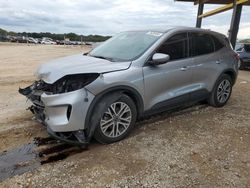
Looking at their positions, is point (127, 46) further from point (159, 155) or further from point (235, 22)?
point (235, 22)

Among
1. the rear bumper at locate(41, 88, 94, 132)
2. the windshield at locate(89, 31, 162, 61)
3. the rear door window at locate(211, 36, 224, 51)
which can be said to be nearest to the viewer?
the rear bumper at locate(41, 88, 94, 132)

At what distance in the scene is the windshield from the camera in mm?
4645

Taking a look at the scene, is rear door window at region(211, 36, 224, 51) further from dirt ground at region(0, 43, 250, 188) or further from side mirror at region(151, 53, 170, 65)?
side mirror at region(151, 53, 170, 65)

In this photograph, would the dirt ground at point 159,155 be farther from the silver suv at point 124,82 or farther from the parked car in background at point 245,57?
the parked car in background at point 245,57

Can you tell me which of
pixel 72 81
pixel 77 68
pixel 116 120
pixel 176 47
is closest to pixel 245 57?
pixel 176 47

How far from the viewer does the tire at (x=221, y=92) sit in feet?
19.7

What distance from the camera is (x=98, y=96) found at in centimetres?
392

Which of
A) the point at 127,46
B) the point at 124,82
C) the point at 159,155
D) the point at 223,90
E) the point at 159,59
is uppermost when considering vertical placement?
the point at 127,46

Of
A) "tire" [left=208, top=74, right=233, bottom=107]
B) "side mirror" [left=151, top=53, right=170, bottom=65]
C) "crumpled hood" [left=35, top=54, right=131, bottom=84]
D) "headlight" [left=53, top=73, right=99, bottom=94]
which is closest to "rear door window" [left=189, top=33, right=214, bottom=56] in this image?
"tire" [left=208, top=74, right=233, bottom=107]

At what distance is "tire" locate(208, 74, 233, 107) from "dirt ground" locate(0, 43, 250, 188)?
0.34m

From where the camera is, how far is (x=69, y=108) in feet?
12.4

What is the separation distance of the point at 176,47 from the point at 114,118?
6.00 ft

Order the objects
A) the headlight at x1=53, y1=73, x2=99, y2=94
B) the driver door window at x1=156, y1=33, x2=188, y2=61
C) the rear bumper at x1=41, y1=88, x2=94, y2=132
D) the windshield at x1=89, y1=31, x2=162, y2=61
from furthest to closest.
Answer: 1. the driver door window at x1=156, y1=33, x2=188, y2=61
2. the windshield at x1=89, y1=31, x2=162, y2=61
3. the headlight at x1=53, y1=73, x2=99, y2=94
4. the rear bumper at x1=41, y1=88, x2=94, y2=132

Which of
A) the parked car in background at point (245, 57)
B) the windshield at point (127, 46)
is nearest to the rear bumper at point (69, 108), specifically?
the windshield at point (127, 46)
